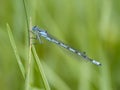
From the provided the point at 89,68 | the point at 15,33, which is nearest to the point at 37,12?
the point at 15,33

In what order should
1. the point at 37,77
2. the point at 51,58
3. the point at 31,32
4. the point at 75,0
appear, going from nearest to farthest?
1. the point at 31,32
2. the point at 37,77
3. the point at 51,58
4. the point at 75,0

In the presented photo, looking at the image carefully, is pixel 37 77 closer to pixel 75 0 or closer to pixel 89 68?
pixel 89 68

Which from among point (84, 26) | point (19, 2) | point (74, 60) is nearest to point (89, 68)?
point (74, 60)

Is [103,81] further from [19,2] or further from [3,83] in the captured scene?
[19,2]

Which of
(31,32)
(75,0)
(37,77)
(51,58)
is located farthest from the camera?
(75,0)

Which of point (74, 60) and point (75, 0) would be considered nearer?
point (74, 60)

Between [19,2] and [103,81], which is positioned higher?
[19,2]
